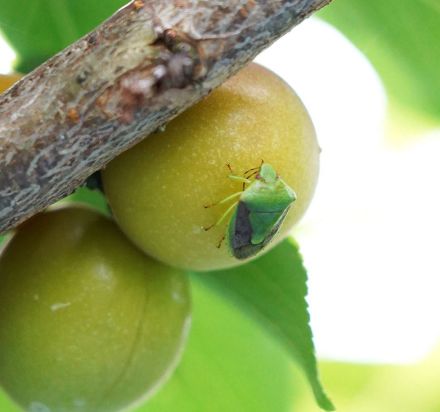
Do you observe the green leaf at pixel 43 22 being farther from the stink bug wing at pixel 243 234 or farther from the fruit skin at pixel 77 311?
the stink bug wing at pixel 243 234

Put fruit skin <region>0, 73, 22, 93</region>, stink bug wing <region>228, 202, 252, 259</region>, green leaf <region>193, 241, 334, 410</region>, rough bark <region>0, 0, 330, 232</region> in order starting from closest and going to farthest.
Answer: rough bark <region>0, 0, 330, 232</region>, stink bug wing <region>228, 202, 252, 259</region>, fruit skin <region>0, 73, 22, 93</region>, green leaf <region>193, 241, 334, 410</region>

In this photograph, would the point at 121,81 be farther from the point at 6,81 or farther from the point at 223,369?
the point at 223,369

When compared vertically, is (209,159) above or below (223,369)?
above

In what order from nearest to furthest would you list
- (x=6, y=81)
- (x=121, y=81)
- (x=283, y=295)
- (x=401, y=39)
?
(x=121, y=81)
(x=6, y=81)
(x=283, y=295)
(x=401, y=39)

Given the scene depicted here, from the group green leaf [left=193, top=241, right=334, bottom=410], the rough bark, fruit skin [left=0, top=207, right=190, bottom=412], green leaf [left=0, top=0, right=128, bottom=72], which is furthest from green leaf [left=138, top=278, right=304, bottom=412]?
the rough bark

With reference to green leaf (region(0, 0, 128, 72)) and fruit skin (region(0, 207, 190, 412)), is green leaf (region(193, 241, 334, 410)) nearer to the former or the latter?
fruit skin (region(0, 207, 190, 412))

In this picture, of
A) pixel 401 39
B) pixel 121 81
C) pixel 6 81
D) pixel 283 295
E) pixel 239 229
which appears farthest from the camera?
pixel 401 39

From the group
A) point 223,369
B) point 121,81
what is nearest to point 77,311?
A: point 121,81
